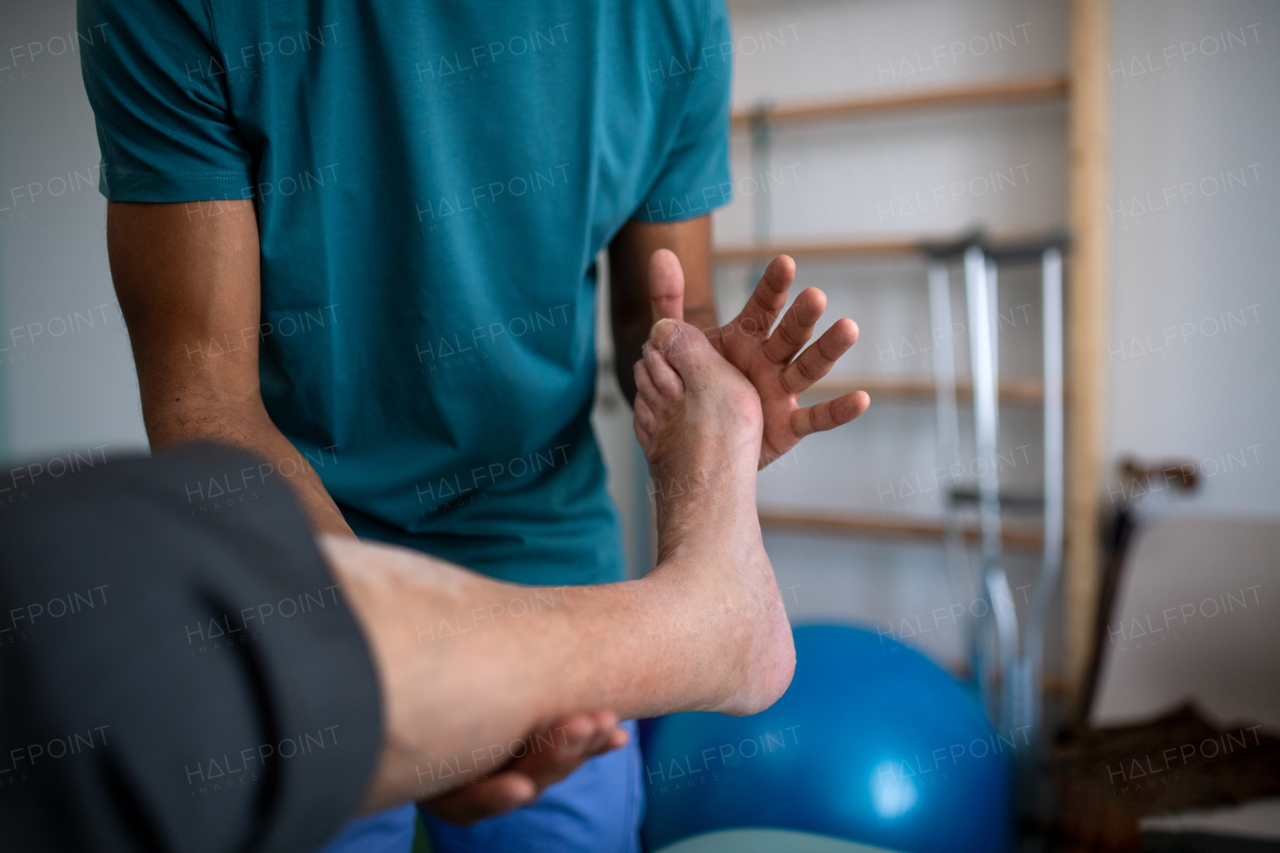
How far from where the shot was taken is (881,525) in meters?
2.12

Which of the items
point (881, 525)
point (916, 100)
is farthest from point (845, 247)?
point (881, 525)

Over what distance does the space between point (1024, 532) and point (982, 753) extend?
704 millimetres

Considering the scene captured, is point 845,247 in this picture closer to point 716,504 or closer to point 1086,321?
point 1086,321

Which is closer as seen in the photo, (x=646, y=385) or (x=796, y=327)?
(x=796, y=327)

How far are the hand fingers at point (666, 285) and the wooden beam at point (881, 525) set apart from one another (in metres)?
1.43

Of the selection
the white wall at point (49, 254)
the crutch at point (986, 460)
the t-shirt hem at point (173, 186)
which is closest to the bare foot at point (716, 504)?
the t-shirt hem at point (173, 186)

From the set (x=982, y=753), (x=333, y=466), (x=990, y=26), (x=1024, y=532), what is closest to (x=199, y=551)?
(x=333, y=466)

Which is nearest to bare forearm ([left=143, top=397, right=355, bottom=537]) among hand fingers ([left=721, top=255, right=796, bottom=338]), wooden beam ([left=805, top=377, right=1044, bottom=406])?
hand fingers ([left=721, top=255, right=796, bottom=338])

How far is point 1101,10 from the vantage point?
1.74 meters

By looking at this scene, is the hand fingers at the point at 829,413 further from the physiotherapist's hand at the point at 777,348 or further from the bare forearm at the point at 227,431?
the bare forearm at the point at 227,431

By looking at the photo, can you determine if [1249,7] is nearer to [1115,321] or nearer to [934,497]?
[1115,321]

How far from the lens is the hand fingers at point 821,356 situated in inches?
28.4

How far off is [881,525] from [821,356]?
1.46 meters

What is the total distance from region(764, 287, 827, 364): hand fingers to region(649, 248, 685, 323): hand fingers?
98mm
